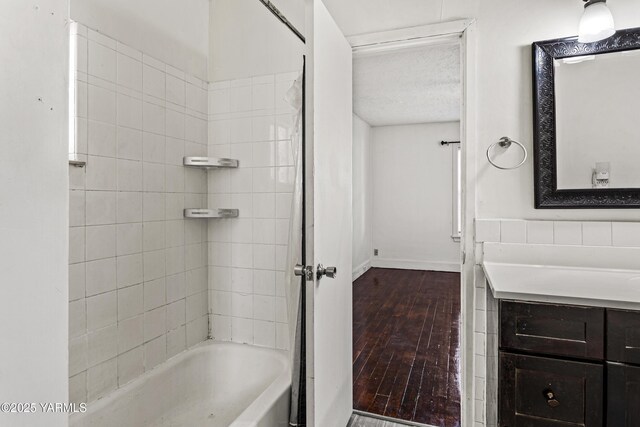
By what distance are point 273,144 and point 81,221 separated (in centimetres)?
103

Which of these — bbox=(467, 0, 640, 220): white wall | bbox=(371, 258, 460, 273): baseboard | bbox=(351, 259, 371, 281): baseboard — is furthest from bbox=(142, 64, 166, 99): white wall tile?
bbox=(371, 258, 460, 273): baseboard

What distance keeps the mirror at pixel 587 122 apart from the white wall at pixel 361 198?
354 centimetres

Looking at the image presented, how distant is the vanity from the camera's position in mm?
956

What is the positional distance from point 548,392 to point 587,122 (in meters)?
1.11

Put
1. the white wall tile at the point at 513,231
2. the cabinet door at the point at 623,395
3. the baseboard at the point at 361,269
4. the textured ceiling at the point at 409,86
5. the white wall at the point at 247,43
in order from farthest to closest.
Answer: the baseboard at the point at 361,269
the textured ceiling at the point at 409,86
the white wall at the point at 247,43
the white wall tile at the point at 513,231
the cabinet door at the point at 623,395

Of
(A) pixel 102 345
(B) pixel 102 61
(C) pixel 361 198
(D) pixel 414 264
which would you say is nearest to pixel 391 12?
(B) pixel 102 61

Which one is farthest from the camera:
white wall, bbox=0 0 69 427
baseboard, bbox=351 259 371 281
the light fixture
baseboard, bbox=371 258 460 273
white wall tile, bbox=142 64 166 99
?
baseboard, bbox=371 258 460 273

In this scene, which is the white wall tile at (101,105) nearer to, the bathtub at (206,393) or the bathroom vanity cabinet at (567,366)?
the bathtub at (206,393)

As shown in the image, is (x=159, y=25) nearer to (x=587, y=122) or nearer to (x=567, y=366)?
(x=587, y=122)

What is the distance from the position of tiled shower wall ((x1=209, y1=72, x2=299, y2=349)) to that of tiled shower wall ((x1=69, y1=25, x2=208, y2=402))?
10 cm

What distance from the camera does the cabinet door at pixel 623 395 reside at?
0.94 m

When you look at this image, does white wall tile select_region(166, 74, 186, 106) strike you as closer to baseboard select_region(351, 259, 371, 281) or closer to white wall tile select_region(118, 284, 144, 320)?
white wall tile select_region(118, 284, 144, 320)

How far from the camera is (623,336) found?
37.9 inches

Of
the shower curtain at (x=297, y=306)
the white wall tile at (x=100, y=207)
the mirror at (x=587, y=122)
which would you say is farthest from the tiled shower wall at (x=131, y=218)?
the mirror at (x=587, y=122)
